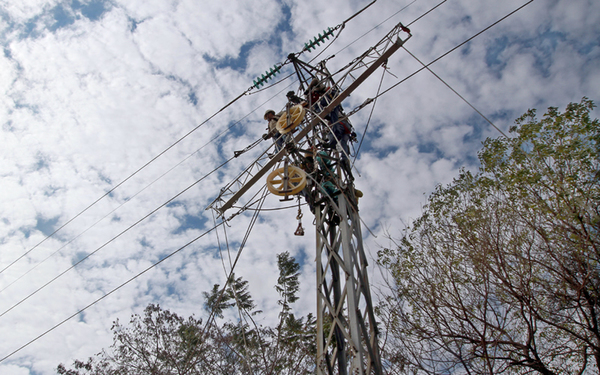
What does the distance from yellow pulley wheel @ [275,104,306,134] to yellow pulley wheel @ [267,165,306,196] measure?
2.70 feet

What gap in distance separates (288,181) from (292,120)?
121 cm

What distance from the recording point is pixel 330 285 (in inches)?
189

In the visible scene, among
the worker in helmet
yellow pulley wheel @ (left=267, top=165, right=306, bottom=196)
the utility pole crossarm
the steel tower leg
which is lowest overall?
the steel tower leg

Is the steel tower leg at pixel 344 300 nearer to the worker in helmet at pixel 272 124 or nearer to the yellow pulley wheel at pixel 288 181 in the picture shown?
the yellow pulley wheel at pixel 288 181

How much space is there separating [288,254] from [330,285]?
11.9 m

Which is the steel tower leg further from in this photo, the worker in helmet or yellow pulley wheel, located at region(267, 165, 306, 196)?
the worker in helmet

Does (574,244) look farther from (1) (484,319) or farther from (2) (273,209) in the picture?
(2) (273,209)

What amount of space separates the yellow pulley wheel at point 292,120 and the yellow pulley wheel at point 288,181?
2.70 ft

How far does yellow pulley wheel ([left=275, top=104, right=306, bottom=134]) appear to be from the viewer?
5867mm

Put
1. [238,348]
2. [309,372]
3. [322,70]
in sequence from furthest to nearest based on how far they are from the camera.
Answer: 1. [238,348]
2. [309,372]
3. [322,70]

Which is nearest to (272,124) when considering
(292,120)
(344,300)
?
(292,120)

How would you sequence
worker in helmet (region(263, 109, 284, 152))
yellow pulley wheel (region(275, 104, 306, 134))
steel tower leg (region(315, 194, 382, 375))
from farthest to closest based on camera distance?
1. worker in helmet (region(263, 109, 284, 152))
2. yellow pulley wheel (region(275, 104, 306, 134))
3. steel tower leg (region(315, 194, 382, 375))

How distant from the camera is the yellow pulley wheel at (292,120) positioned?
231 inches

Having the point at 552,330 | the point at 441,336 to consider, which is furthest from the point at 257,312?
the point at 552,330
